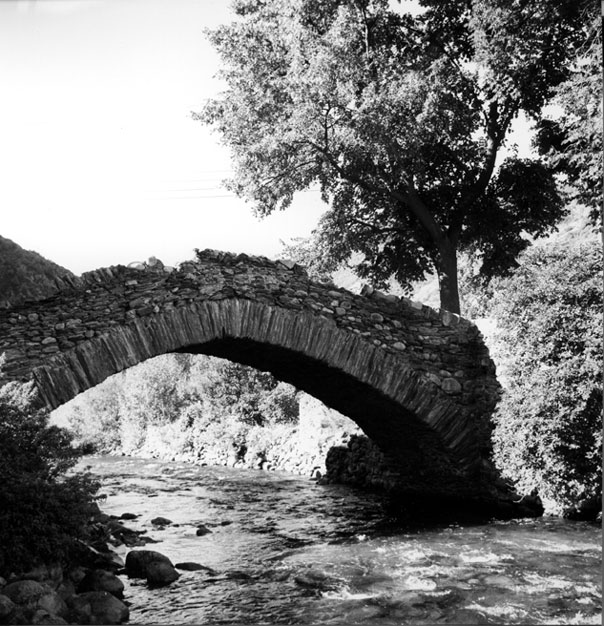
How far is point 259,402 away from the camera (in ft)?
76.5

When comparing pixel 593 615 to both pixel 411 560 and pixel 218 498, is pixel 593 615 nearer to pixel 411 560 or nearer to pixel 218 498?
pixel 411 560

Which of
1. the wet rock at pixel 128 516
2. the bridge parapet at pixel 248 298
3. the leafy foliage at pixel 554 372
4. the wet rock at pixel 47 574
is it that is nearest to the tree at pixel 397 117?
the bridge parapet at pixel 248 298

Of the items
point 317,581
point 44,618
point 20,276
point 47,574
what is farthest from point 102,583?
point 20,276

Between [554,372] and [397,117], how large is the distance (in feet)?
19.2

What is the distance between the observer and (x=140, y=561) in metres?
7.09

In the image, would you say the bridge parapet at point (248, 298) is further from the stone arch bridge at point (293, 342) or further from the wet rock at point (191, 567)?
the wet rock at point (191, 567)

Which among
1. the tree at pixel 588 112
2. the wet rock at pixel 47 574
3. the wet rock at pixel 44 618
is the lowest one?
the wet rock at pixel 44 618

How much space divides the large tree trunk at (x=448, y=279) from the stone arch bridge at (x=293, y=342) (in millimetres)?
3519

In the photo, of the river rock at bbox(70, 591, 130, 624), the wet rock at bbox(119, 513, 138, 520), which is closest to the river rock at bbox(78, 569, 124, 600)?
the river rock at bbox(70, 591, 130, 624)

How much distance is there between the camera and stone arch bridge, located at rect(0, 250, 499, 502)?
7805 millimetres

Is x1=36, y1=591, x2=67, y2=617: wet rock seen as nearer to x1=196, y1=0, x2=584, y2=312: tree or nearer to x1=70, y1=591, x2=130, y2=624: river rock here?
x1=70, y1=591, x2=130, y2=624: river rock

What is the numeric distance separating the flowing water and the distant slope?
3187 mm

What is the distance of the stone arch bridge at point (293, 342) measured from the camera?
7805 millimetres

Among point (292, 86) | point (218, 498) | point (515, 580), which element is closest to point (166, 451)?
point (218, 498)
